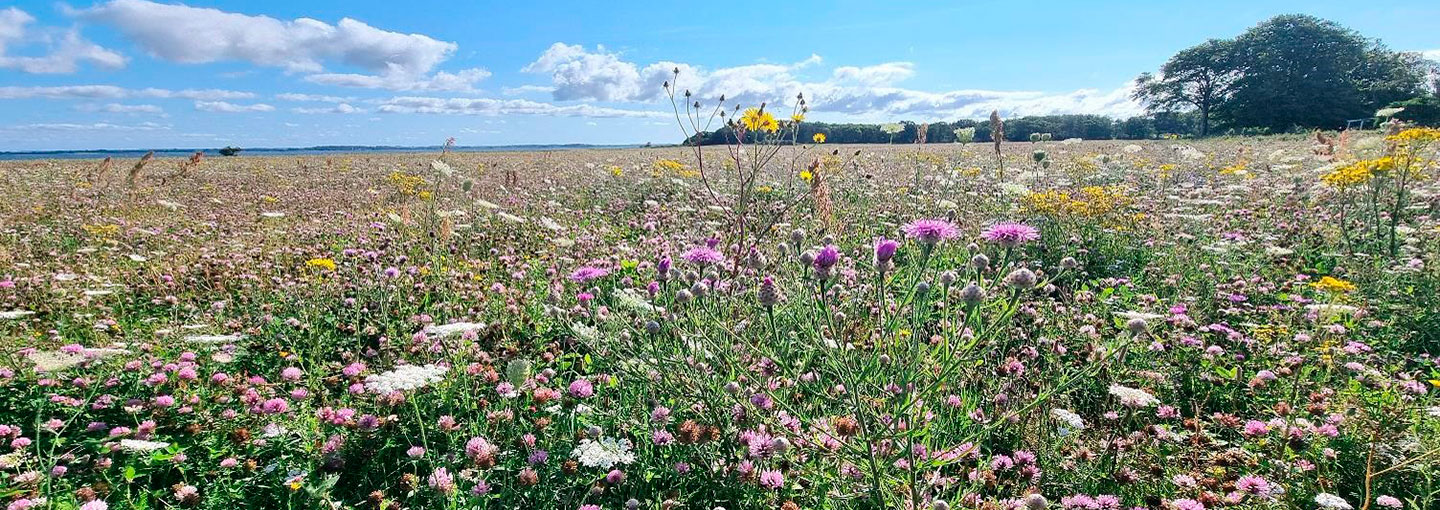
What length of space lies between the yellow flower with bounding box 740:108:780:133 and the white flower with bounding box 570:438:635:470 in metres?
2.17

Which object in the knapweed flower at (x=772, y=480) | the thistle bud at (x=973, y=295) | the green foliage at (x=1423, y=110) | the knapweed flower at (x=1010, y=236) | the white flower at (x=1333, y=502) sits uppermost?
the green foliage at (x=1423, y=110)

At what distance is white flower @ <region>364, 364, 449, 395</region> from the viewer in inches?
81.9

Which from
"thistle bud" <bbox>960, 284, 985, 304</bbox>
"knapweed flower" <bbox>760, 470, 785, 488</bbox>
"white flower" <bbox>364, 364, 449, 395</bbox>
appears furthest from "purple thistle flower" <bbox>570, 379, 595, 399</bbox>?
"thistle bud" <bbox>960, 284, 985, 304</bbox>

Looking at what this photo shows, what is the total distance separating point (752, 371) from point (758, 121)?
1.84 m

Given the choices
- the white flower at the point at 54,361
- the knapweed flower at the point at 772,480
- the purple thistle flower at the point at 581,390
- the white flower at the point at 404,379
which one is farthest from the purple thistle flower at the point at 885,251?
the white flower at the point at 54,361

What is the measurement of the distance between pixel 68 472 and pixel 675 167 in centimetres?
763

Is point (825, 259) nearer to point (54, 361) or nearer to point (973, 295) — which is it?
point (973, 295)

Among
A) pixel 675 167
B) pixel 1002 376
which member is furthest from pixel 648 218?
pixel 1002 376

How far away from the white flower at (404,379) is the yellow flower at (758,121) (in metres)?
2.14

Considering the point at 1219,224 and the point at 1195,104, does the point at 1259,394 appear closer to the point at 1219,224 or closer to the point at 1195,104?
the point at 1219,224

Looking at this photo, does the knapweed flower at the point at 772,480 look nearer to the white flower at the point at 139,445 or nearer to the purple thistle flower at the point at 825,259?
the purple thistle flower at the point at 825,259

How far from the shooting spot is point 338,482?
7.20ft

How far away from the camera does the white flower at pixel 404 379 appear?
6.82 ft

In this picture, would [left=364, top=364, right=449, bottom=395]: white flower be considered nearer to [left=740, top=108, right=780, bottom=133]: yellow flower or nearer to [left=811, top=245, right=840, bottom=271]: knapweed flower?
[left=811, top=245, right=840, bottom=271]: knapweed flower
